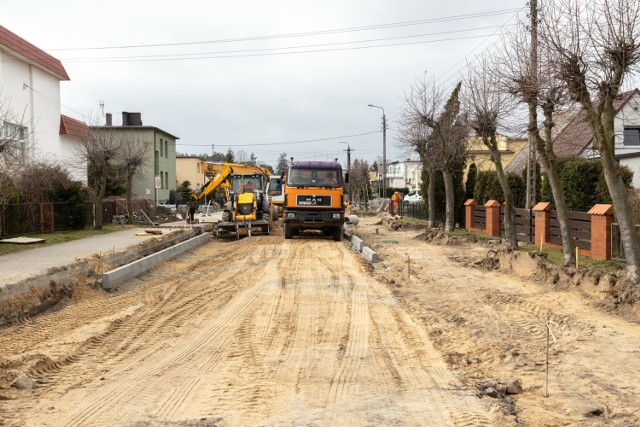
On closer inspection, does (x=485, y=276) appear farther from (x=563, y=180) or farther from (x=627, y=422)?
(x=627, y=422)

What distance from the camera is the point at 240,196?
26.1 m

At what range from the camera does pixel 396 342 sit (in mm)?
7969

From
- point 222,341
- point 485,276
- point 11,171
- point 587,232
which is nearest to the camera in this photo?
point 222,341

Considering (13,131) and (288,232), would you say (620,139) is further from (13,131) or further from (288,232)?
(13,131)

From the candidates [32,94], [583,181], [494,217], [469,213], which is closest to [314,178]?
[494,217]

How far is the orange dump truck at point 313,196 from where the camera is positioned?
23.8 meters

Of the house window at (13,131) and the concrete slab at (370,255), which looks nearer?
the concrete slab at (370,255)

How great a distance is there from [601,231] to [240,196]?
601 inches

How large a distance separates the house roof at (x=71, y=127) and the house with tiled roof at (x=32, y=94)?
38cm

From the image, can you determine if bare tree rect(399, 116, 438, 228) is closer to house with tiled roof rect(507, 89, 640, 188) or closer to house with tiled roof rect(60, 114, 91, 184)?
house with tiled roof rect(507, 89, 640, 188)

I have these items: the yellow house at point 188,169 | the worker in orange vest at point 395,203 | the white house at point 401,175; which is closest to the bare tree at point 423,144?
the worker in orange vest at point 395,203

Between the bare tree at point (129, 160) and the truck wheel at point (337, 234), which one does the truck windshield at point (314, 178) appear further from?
the bare tree at point (129, 160)

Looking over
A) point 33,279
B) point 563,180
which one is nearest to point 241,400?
point 33,279

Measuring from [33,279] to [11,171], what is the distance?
45.1 ft
